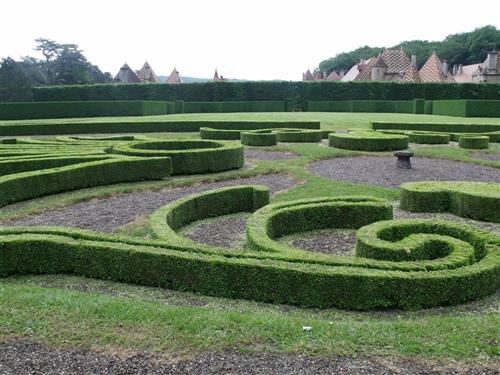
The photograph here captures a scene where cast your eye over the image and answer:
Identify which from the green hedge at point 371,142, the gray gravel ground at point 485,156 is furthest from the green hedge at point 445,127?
the green hedge at point 371,142

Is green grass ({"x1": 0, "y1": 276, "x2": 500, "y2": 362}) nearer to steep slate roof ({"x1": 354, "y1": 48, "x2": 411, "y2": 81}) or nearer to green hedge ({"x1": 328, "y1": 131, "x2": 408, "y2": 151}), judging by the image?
green hedge ({"x1": 328, "y1": 131, "x2": 408, "y2": 151})

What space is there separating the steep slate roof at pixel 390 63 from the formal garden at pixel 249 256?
59.1 meters

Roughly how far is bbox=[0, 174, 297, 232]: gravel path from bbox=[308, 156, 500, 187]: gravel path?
2545 mm

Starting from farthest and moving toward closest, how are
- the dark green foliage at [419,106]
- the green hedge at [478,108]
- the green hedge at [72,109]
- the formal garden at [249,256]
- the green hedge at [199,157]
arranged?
the dark green foliage at [419,106], the green hedge at [72,109], the green hedge at [478,108], the green hedge at [199,157], the formal garden at [249,256]

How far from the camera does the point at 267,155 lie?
22.1 metres

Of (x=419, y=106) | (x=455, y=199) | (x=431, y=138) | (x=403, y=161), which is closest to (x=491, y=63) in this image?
(x=419, y=106)

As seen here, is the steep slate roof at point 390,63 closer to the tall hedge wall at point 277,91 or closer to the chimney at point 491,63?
the chimney at point 491,63

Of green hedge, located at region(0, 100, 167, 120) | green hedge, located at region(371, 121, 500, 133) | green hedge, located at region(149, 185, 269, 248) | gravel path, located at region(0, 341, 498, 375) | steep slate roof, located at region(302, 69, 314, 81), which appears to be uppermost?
steep slate roof, located at region(302, 69, 314, 81)

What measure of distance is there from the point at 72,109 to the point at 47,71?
199 feet

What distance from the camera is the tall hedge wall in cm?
5178

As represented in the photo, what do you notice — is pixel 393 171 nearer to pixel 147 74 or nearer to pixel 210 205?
pixel 210 205

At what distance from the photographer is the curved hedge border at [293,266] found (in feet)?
20.8

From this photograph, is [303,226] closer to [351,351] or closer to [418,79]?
[351,351]

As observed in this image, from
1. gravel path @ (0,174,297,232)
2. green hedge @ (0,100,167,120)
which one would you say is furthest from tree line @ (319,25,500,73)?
gravel path @ (0,174,297,232)
